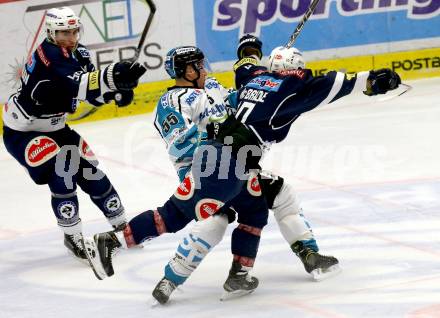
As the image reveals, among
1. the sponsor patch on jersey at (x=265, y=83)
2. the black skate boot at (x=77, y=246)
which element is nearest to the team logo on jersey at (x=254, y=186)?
the sponsor patch on jersey at (x=265, y=83)

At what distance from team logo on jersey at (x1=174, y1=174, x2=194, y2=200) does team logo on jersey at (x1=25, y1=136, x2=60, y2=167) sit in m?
1.24

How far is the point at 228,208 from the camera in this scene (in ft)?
16.0

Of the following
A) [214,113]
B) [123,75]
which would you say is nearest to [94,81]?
[123,75]

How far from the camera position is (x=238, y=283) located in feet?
15.8

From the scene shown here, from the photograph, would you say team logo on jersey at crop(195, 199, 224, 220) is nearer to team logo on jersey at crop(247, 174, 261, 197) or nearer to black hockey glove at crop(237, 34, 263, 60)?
team logo on jersey at crop(247, 174, 261, 197)

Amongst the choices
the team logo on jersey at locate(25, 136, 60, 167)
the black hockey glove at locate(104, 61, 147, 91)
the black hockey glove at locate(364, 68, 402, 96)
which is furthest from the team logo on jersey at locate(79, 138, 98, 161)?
the black hockey glove at locate(364, 68, 402, 96)

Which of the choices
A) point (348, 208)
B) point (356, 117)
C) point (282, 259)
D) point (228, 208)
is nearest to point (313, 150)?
point (356, 117)

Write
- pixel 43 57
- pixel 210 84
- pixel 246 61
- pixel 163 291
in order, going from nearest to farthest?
1. pixel 163 291
2. pixel 210 84
3. pixel 246 61
4. pixel 43 57

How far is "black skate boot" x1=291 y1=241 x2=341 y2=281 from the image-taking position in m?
4.95

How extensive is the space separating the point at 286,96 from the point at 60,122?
1.66 metres

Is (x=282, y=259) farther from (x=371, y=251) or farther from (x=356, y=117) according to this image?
(x=356, y=117)

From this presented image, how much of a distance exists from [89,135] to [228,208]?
15.2 feet

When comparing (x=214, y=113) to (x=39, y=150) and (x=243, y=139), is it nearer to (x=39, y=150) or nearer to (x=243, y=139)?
(x=243, y=139)

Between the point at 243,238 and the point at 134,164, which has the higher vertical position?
the point at 243,238
